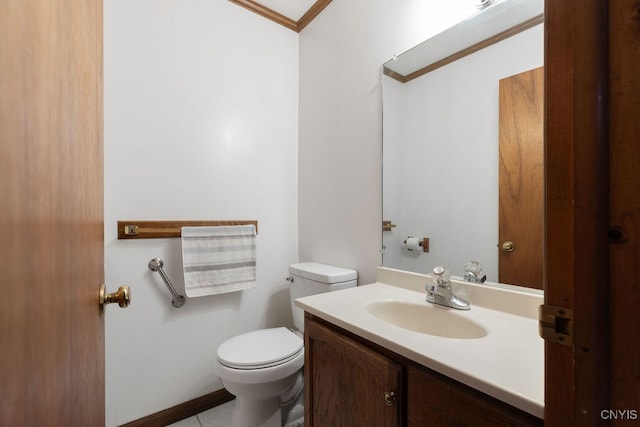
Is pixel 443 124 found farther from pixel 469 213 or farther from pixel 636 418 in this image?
pixel 636 418

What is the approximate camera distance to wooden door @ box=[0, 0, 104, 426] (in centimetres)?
26

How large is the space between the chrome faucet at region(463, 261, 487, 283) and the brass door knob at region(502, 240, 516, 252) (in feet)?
0.34

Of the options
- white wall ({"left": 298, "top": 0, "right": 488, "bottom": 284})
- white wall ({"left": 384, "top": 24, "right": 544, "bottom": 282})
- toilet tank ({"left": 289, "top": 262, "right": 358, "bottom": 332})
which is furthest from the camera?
toilet tank ({"left": 289, "top": 262, "right": 358, "bottom": 332})

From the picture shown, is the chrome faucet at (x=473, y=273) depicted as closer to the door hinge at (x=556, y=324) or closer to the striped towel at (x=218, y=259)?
the door hinge at (x=556, y=324)

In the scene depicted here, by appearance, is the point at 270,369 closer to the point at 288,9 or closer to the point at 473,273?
the point at 473,273

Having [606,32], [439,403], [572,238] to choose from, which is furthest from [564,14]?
[439,403]

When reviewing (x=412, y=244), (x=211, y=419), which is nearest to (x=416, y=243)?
(x=412, y=244)

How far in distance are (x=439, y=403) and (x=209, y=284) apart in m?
1.26

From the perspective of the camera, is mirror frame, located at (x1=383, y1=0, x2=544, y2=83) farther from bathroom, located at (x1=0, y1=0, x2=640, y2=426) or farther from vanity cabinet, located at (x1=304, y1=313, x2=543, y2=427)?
vanity cabinet, located at (x1=304, y1=313, x2=543, y2=427)

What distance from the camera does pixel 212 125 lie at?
158 cm

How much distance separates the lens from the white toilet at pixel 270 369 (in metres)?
1.14

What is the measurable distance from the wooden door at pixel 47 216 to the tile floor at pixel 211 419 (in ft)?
3.62

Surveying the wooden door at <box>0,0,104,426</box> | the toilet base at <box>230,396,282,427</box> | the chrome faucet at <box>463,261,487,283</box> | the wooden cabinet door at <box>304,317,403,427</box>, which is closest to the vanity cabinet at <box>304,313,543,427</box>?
the wooden cabinet door at <box>304,317,403,427</box>

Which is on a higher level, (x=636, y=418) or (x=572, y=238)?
(x=572, y=238)
